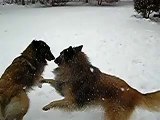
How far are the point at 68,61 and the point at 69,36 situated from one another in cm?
688

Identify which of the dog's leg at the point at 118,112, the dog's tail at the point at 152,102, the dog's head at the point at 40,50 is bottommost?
the dog's leg at the point at 118,112

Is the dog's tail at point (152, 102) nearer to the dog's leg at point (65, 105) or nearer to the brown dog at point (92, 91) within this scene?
the brown dog at point (92, 91)

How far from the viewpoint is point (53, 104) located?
5.04 meters

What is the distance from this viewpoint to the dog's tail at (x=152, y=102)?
4.43 meters

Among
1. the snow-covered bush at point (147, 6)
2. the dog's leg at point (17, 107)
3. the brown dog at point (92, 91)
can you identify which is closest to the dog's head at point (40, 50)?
the brown dog at point (92, 91)

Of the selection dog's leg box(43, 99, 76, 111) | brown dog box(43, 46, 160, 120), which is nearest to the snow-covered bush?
brown dog box(43, 46, 160, 120)

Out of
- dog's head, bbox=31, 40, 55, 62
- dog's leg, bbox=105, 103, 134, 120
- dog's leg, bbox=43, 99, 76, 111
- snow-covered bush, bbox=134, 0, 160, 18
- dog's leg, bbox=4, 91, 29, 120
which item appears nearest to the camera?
dog's leg, bbox=4, 91, 29, 120

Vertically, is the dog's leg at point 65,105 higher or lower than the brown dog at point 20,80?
lower

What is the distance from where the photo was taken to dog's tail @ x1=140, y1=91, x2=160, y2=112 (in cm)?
443

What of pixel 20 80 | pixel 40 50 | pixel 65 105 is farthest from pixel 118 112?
pixel 40 50

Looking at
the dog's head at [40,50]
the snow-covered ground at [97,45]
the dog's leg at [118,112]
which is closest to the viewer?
the dog's leg at [118,112]

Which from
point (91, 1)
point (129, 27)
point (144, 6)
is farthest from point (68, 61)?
point (91, 1)

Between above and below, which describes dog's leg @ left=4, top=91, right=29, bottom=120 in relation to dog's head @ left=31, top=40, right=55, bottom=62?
below

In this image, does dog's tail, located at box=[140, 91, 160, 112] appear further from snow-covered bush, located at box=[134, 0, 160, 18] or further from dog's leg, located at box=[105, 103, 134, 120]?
snow-covered bush, located at box=[134, 0, 160, 18]
